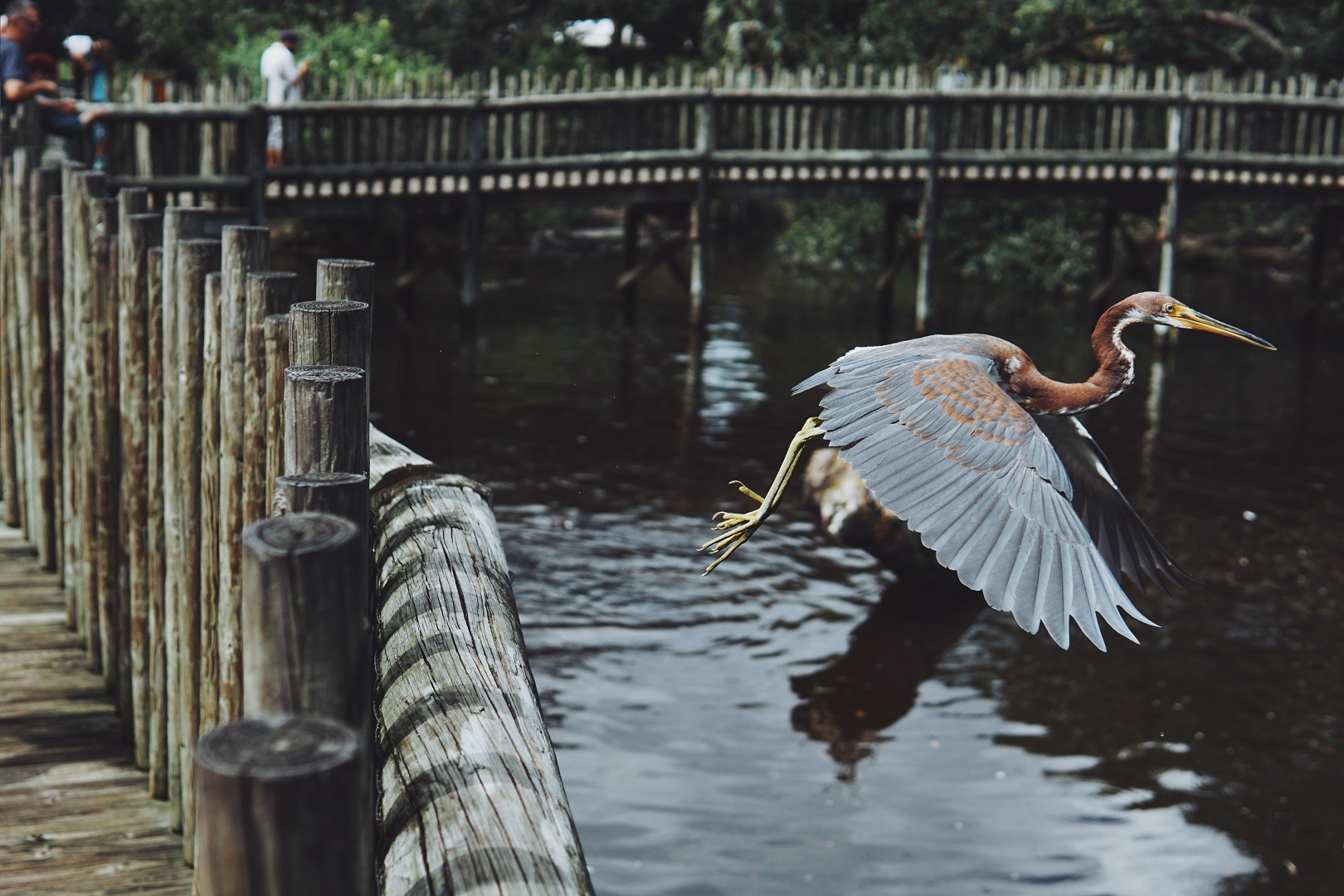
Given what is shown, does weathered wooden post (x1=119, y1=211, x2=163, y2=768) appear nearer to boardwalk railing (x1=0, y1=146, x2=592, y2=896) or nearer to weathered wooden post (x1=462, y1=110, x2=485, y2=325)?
boardwalk railing (x1=0, y1=146, x2=592, y2=896)

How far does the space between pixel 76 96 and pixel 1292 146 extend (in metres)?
14.6

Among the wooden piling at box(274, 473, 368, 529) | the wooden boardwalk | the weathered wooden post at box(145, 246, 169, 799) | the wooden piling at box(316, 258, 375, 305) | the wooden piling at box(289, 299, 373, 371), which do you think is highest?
the wooden piling at box(316, 258, 375, 305)

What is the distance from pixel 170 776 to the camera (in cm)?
386

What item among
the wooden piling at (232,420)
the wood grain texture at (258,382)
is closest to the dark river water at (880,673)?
the wooden piling at (232,420)

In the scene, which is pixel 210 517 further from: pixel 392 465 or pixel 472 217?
pixel 472 217

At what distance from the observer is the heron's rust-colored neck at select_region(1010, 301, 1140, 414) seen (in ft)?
13.2

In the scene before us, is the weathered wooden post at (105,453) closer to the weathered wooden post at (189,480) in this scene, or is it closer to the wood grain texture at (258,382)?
the weathered wooden post at (189,480)

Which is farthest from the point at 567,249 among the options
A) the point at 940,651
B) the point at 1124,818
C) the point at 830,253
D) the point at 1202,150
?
the point at 1124,818

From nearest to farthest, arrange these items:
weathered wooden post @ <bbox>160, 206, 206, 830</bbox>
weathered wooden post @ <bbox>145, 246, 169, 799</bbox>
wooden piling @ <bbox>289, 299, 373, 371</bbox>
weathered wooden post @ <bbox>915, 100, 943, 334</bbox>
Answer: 1. wooden piling @ <bbox>289, 299, 373, 371</bbox>
2. weathered wooden post @ <bbox>160, 206, 206, 830</bbox>
3. weathered wooden post @ <bbox>145, 246, 169, 799</bbox>
4. weathered wooden post @ <bbox>915, 100, 943, 334</bbox>

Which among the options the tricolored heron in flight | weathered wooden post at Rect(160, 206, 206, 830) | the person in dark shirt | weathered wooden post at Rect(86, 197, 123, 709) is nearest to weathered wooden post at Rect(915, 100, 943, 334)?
the person in dark shirt

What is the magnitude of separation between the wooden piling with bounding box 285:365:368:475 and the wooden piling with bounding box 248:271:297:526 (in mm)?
619

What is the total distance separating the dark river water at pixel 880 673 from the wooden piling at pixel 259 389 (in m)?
3.49

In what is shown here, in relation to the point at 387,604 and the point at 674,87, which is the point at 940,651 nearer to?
the point at 387,604

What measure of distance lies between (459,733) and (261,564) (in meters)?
0.83
